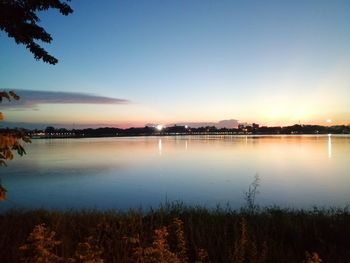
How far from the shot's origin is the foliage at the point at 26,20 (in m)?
6.15

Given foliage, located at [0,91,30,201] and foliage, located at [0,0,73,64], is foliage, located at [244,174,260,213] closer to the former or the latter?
foliage, located at [0,0,73,64]

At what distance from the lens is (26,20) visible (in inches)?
268

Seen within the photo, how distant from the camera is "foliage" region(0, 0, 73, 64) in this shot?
615 centimetres

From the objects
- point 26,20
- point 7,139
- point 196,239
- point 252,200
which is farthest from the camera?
point 252,200

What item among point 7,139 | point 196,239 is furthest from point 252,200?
point 7,139

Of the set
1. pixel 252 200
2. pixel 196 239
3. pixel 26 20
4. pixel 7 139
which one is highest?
pixel 26 20

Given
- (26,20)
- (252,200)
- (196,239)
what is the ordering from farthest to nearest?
(252,200) → (196,239) → (26,20)

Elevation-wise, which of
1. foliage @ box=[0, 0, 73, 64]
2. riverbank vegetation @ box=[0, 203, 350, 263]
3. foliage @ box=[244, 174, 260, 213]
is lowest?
foliage @ box=[244, 174, 260, 213]

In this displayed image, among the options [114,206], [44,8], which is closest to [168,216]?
[44,8]

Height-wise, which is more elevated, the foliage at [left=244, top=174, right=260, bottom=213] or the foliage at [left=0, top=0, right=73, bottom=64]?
the foliage at [left=0, top=0, right=73, bottom=64]

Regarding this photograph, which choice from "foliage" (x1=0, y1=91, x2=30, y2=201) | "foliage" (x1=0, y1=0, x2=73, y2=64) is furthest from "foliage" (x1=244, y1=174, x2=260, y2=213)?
"foliage" (x1=0, y1=91, x2=30, y2=201)

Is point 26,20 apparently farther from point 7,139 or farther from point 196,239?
point 196,239

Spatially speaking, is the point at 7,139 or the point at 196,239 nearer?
the point at 7,139

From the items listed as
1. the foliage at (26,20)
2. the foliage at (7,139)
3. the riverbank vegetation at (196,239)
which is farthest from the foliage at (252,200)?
the foliage at (7,139)
